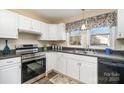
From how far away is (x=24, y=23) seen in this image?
2.18 m

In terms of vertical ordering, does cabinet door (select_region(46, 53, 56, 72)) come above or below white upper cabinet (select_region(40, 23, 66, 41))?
below

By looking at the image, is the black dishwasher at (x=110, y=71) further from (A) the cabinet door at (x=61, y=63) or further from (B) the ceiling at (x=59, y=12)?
(B) the ceiling at (x=59, y=12)

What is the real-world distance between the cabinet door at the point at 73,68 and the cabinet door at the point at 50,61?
1.97 feet

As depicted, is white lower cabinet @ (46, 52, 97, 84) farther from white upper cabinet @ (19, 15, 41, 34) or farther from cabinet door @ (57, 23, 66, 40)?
white upper cabinet @ (19, 15, 41, 34)

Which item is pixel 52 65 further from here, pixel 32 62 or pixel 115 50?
pixel 115 50

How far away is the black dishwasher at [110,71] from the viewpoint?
1.49 meters

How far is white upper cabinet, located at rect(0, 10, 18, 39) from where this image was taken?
174 centimetres

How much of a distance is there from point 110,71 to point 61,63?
1.40 meters

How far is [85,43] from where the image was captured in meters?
2.69

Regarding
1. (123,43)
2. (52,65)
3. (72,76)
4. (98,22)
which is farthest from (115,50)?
(52,65)

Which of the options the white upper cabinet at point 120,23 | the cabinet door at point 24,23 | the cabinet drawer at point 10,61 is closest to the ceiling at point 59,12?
the cabinet door at point 24,23

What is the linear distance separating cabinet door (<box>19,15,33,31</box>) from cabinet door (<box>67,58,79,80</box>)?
4.62 feet

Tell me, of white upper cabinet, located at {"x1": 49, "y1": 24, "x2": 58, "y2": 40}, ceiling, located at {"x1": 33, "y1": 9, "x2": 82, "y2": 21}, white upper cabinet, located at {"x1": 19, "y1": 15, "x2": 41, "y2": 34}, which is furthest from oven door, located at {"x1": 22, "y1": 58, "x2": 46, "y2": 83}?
ceiling, located at {"x1": 33, "y1": 9, "x2": 82, "y2": 21}
